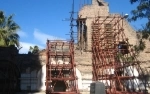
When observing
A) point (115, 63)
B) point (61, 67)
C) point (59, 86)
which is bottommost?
point (59, 86)

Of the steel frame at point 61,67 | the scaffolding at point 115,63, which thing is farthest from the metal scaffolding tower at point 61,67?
the scaffolding at point 115,63

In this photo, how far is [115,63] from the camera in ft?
73.0

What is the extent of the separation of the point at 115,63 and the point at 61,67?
14.3ft

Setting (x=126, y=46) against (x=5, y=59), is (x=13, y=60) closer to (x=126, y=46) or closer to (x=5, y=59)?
(x=5, y=59)

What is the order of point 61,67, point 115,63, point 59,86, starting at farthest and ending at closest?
point 59,86 < point 61,67 < point 115,63

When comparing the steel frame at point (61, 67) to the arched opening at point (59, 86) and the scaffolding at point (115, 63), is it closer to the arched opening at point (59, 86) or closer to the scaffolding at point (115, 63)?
the arched opening at point (59, 86)

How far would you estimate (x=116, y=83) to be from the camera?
22.0m

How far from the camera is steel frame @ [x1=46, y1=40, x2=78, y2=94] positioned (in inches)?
893

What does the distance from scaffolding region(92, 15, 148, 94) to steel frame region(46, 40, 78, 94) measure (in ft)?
6.66

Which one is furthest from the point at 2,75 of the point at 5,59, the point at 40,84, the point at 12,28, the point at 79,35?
the point at 79,35

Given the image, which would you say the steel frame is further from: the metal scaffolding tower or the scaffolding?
the scaffolding

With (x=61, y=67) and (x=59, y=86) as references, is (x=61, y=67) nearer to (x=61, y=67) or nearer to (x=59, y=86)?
(x=61, y=67)

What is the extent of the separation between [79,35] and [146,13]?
16579mm

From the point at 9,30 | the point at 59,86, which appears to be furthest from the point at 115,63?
the point at 9,30
